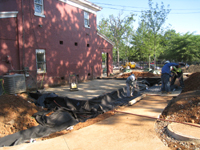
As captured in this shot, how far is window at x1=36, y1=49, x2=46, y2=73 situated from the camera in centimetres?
1134

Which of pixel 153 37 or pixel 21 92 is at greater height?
pixel 153 37

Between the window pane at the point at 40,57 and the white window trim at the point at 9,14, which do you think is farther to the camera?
the window pane at the point at 40,57

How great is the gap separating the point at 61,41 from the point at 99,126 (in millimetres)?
9983

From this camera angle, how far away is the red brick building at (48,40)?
A: 973 cm

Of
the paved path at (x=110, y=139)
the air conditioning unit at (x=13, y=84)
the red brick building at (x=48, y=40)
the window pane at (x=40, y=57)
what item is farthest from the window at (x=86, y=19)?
the paved path at (x=110, y=139)

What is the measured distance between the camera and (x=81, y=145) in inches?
141

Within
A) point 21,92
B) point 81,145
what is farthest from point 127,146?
point 21,92

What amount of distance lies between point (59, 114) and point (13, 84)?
4.24 metres

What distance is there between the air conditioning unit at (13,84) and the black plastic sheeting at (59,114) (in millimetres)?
740

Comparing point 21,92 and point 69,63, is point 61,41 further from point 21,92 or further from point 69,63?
point 21,92

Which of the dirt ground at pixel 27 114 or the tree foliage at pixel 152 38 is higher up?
the tree foliage at pixel 152 38

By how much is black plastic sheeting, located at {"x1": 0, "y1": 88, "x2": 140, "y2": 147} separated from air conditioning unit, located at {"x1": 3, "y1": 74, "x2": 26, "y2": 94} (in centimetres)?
74

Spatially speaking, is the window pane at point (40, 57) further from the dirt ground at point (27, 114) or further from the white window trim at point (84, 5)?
the dirt ground at point (27, 114)

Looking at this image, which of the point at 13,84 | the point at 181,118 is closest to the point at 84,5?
the point at 13,84
